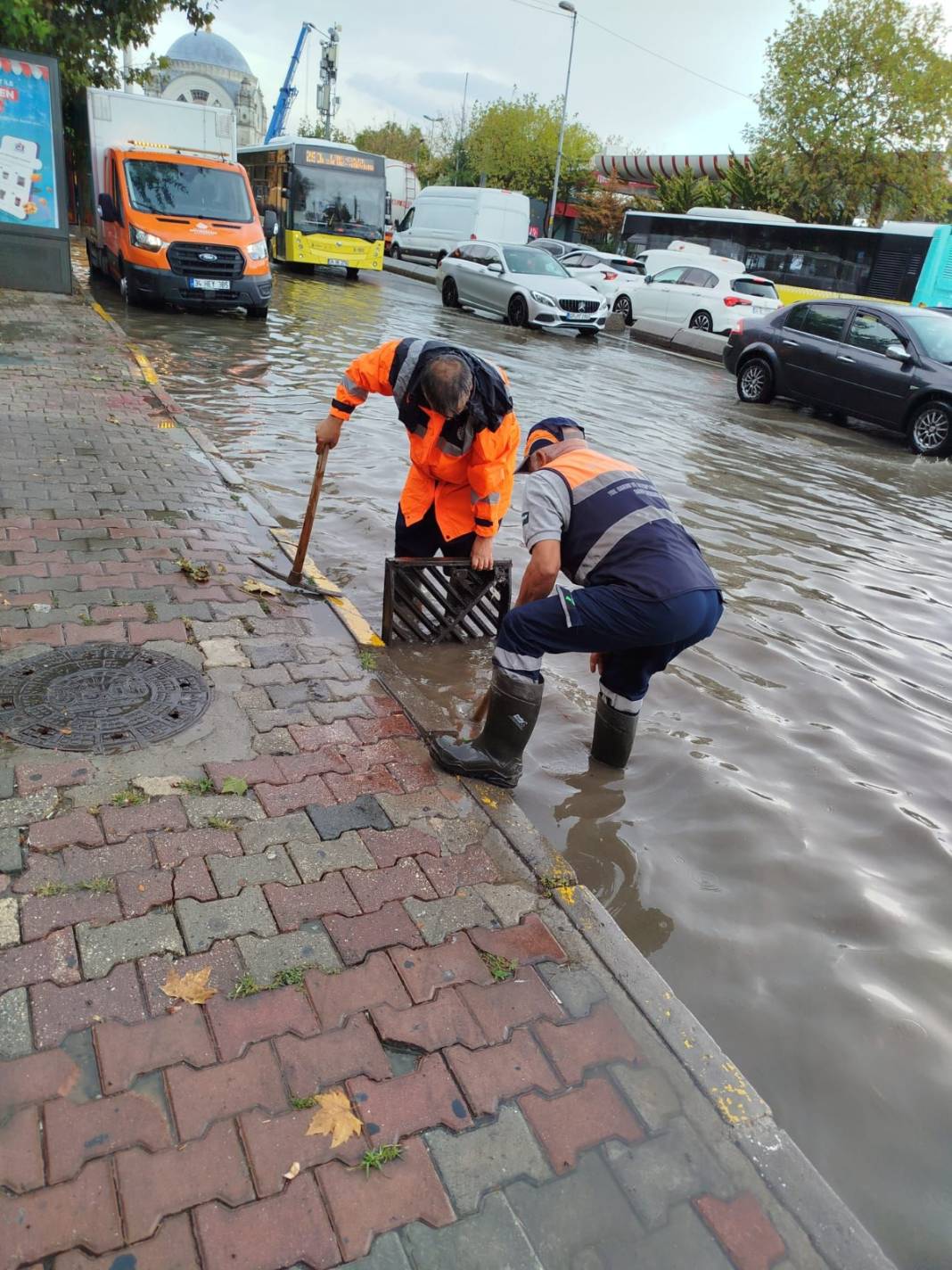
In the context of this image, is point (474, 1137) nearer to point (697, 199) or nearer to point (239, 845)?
point (239, 845)

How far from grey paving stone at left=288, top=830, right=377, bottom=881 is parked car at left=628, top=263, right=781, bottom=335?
18.2m

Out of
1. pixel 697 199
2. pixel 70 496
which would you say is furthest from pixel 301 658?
pixel 697 199

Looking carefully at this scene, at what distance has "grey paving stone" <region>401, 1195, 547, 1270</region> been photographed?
1.81 meters

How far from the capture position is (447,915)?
8.81ft

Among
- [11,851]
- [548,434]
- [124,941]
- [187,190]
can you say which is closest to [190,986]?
[124,941]

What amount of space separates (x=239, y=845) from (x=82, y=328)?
10.1 m

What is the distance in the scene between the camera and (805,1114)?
2.41m

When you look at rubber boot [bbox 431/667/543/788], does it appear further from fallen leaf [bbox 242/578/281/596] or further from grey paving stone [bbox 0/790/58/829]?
fallen leaf [bbox 242/578/281/596]

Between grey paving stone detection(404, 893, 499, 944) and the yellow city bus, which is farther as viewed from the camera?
the yellow city bus

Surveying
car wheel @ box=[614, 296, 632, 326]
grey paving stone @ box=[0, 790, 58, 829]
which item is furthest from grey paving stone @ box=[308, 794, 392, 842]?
car wheel @ box=[614, 296, 632, 326]

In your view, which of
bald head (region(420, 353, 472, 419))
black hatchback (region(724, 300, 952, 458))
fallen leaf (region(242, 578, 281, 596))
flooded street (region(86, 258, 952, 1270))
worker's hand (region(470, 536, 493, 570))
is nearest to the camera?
flooded street (region(86, 258, 952, 1270))

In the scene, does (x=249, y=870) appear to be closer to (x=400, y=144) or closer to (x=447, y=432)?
(x=447, y=432)

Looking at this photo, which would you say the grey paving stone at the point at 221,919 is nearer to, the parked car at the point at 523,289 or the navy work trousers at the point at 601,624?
the navy work trousers at the point at 601,624

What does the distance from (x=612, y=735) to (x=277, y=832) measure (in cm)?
152
